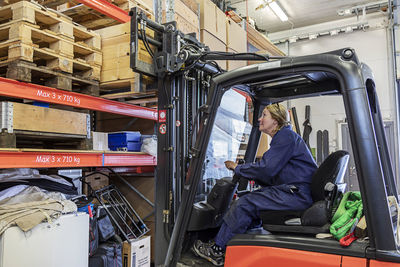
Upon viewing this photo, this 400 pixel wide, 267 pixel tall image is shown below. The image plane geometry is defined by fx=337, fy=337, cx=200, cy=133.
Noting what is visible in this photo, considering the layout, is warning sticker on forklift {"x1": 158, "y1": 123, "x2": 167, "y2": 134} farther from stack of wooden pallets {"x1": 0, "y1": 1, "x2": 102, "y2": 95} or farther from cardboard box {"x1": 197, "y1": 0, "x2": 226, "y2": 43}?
cardboard box {"x1": 197, "y1": 0, "x2": 226, "y2": 43}

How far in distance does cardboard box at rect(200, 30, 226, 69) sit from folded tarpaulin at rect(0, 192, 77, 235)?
3.17 meters

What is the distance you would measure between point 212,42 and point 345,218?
13.7 feet

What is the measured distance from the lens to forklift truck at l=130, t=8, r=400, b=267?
6.50 ft

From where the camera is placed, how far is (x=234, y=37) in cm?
653

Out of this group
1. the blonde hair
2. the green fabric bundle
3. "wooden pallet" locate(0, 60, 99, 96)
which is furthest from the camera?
"wooden pallet" locate(0, 60, 99, 96)

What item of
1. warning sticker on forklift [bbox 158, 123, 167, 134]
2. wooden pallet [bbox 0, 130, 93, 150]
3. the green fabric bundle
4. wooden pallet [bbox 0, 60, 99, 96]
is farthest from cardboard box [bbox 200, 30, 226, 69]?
the green fabric bundle

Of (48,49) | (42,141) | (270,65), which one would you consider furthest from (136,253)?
(270,65)

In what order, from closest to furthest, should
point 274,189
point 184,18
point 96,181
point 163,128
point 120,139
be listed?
point 274,189
point 163,128
point 184,18
point 120,139
point 96,181

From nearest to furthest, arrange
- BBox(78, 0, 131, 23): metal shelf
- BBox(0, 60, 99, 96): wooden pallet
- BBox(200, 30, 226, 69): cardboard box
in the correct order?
1. BBox(0, 60, 99, 96): wooden pallet
2. BBox(78, 0, 131, 23): metal shelf
3. BBox(200, 30, 226, 69): cardboard box

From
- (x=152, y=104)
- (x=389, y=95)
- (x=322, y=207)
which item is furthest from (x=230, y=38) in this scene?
(x=389, y=95)

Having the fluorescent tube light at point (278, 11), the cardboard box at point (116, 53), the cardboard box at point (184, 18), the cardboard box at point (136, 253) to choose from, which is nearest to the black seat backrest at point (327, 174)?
the cardboard box at point (116, 53)

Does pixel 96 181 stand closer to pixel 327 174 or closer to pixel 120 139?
pixel 120 139

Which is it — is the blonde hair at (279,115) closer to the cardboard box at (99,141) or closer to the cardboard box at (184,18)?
the cardboard box at (184,18)

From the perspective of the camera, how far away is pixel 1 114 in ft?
10.9
